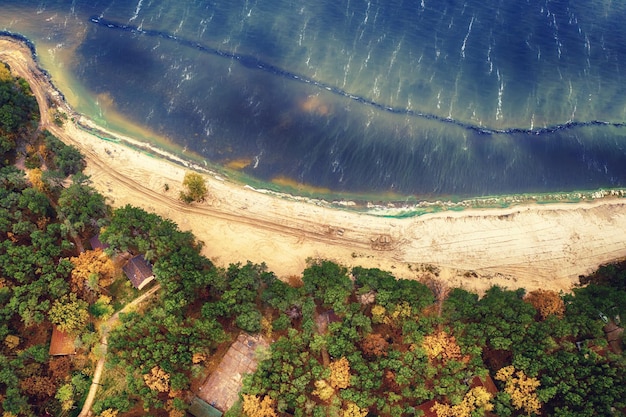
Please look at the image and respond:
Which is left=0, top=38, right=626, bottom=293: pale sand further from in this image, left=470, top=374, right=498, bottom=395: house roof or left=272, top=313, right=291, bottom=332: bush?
left=470, top=374, right=498, bottom=395: house roof

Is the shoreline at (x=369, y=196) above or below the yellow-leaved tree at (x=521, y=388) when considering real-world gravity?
above

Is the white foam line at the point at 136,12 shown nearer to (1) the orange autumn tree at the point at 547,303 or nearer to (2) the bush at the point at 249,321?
(2) the bush at the point at 249,321

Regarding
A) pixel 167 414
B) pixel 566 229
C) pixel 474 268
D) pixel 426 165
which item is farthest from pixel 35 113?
pixel 566 229

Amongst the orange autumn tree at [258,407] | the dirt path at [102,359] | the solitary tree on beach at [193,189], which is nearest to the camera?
the orange autumn tree at [258,407]

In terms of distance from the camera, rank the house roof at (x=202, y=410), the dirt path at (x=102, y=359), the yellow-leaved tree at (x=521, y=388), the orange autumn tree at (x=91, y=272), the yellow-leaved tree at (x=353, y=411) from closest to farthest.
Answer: the yellow-leaved tree at (x=353, y=411) → the yellow-leaved tree at (x=521, y=388) → the house roof at (x=202, y=410) → the dirt path at (x=102, y=359) → the orange autumn tree at (x=91, y=272)

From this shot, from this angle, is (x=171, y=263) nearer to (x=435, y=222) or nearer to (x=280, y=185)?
(x=280, y=185)

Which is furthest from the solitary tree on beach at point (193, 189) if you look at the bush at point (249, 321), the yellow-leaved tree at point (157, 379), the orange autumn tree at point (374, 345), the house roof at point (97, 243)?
the orange autumn tree at point (374, 345)
